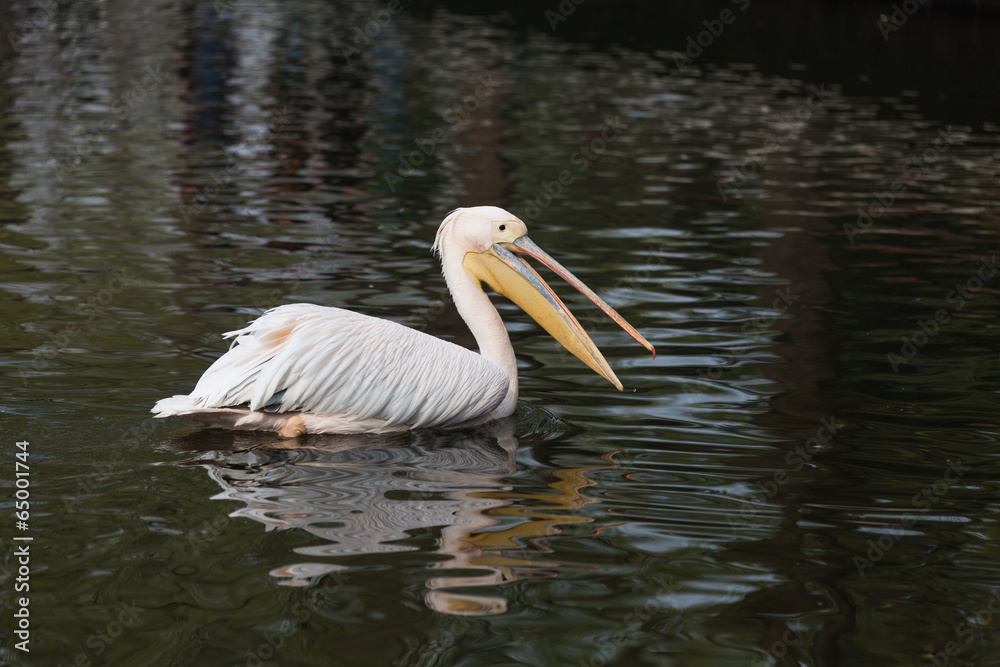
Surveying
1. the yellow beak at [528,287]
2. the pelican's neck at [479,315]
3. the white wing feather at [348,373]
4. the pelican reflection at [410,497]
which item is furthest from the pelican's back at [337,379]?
the yellow beak at [528,287]

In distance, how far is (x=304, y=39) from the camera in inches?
983

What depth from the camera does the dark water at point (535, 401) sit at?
3367mm

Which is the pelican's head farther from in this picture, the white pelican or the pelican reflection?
the pelican reflection

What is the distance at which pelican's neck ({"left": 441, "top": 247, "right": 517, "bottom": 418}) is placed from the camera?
5355 mm

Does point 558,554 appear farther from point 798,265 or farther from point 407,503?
point 798,265

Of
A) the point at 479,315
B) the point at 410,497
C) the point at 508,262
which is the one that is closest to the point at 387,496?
the point at 410,497

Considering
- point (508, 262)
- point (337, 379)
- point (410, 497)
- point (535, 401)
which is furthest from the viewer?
point (535, 401)

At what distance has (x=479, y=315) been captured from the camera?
17.8 ft

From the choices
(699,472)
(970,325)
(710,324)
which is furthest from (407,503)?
(970,325)

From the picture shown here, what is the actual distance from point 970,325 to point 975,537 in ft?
10.2

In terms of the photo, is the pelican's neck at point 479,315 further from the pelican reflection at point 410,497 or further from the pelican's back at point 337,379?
the pelican reflection at point 410,497

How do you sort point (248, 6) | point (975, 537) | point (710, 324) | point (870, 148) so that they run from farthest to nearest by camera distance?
point (248, 6)
point (870, 148)
point (710, 324)
point (975, 537)

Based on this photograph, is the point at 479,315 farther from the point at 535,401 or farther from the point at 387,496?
the point at 387,496

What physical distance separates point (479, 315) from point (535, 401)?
1.62ft
